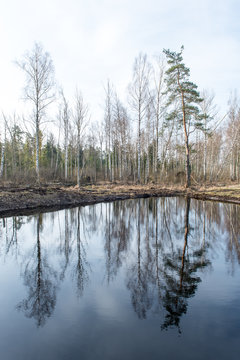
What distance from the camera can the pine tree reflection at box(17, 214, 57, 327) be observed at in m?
3.69

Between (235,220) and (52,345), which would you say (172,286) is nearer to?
(52,345)

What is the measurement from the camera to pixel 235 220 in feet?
32.1

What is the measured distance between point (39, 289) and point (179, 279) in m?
2.87

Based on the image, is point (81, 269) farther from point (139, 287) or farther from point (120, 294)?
point (139, 287)

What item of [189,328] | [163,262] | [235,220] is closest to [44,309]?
[189,328]

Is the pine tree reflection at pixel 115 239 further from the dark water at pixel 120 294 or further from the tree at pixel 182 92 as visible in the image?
the tree at pixel 182 92

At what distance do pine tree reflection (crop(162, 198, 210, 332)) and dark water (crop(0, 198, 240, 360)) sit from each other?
19 millimetres

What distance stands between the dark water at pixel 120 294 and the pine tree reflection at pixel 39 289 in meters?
0.02

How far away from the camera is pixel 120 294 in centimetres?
419

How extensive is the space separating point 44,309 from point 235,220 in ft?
28.7

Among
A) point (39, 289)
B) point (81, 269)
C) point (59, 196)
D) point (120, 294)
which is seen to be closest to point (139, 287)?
point (120, 294)

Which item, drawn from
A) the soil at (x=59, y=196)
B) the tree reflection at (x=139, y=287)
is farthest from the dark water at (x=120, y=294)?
the soil at (x=59, y=196)

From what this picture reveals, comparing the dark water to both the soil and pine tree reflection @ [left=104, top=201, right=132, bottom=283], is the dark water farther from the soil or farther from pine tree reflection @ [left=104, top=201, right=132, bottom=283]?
the soil

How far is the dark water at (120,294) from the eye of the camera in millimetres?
2936
